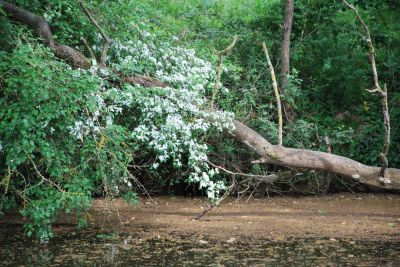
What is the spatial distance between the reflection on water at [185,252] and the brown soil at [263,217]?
0.40 metres

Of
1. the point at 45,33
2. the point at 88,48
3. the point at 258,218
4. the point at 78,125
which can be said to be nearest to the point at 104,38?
the point at 88,48

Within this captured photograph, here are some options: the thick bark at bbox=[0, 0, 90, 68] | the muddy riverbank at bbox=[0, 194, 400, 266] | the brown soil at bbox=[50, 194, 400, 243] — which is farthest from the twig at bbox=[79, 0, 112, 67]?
the muddy riverbank at bbox=[0, 194, 400, 266]

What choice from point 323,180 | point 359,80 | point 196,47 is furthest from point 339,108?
point 196,47

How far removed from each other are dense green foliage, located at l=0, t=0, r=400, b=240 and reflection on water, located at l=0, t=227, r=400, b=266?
13.6 inches

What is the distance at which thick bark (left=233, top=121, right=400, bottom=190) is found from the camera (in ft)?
36.6

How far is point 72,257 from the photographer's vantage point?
825cm

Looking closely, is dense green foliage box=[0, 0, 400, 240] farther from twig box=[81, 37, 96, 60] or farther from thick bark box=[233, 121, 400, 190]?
thick bark box=[233, 121, 400, 190]

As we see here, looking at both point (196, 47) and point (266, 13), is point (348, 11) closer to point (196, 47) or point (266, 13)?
point (266, 13)

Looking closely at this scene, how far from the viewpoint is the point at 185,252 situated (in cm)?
858

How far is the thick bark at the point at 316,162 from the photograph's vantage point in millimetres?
11141

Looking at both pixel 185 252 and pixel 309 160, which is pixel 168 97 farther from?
pixel 185 252

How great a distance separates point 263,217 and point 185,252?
2.64 metres

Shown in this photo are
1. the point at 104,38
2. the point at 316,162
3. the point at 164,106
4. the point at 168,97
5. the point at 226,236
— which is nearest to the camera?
the point at 226,236

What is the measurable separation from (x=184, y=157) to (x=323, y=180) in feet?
7.74
